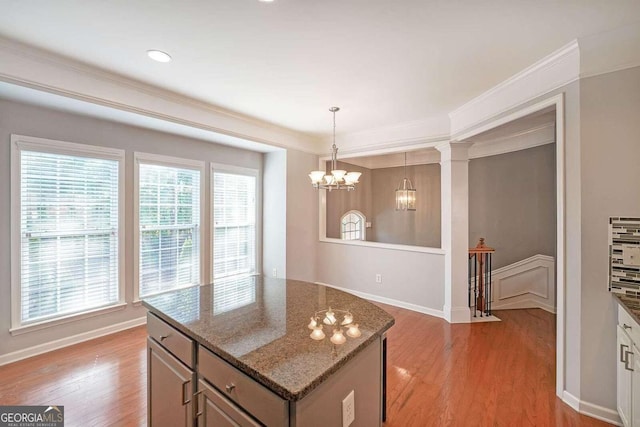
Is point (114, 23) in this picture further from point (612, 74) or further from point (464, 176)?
point (464, 176)

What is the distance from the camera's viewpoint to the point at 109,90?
8.70ft

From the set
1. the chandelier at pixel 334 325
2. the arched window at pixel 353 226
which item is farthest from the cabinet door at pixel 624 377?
the arched window at pixel 353 226

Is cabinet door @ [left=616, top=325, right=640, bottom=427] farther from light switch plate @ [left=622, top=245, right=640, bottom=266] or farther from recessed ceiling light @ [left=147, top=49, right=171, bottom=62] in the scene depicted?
recessed ceiling light @ [left=147, top=49, right=171, bottom=62]

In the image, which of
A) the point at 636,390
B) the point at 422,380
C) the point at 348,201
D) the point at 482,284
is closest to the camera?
the point at 636,390

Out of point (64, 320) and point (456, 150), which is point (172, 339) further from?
point (456, 150)

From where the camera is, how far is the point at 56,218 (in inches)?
112

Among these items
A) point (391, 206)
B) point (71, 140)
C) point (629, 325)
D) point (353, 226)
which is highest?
point (71, 140)

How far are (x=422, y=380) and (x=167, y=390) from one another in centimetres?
204

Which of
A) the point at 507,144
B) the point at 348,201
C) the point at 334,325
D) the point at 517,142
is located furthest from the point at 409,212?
the point at 334,325

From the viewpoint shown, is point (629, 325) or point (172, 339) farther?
point (629, 325)

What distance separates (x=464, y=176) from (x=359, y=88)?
191cm

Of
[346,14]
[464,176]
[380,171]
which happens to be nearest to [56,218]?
[346,14]

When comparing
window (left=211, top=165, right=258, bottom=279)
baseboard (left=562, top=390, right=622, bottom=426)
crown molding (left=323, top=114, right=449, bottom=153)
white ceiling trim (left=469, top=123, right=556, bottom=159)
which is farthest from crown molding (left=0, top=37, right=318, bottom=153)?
baseboard (left=562, top=390, right=622, bottom=426)

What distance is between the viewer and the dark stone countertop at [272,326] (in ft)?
3.21
